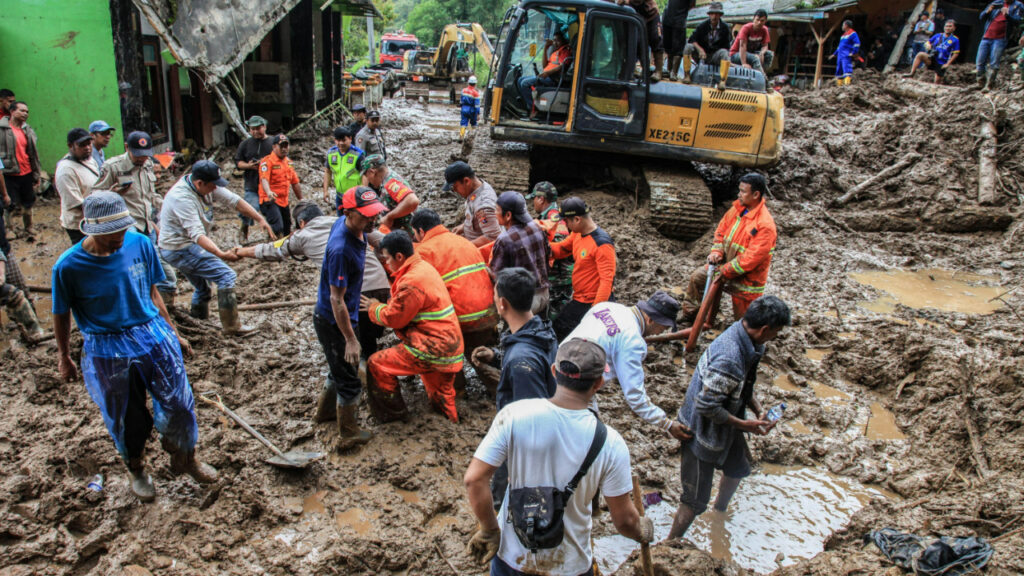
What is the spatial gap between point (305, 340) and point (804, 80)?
18902 millimetres

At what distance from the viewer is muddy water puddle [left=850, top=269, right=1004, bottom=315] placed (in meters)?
7.17

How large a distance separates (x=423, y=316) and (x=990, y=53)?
15.0m

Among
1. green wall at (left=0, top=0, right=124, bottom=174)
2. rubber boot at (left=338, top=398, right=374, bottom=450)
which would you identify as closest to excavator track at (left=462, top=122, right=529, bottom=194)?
rubber boot at (left=338, top=398, right=374, bottom=450)

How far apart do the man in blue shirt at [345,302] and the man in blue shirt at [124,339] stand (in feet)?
2.80

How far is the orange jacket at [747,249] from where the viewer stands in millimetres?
5160

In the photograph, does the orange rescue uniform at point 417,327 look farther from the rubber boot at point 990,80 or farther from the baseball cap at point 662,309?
the rubber boot at point 990,80

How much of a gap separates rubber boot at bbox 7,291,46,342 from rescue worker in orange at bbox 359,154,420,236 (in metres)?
3.00

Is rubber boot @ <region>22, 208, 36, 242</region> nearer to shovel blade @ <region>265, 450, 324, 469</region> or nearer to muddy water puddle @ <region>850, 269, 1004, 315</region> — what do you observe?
shovel blade @ <region>265, 450, 324, 469</region>

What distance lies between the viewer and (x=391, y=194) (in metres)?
5.66

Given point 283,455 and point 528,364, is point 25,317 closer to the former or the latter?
point 283,455

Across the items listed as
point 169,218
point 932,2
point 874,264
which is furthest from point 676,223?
point 932,2

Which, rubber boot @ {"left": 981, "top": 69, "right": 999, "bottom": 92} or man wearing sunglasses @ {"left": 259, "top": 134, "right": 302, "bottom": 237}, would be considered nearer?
man wearing sunglasses @ {"left": 259, "top": 134, "right": 302, "bottom": 237}

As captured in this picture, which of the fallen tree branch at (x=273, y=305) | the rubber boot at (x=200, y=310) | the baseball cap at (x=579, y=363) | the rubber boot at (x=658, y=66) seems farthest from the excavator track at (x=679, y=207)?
the baseball cap at (x=579, y=363)

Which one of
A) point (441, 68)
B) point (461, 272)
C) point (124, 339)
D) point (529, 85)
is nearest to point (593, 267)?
point (461, 272)
